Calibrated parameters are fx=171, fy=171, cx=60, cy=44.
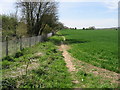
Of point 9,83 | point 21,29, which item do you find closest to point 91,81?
point 9,83

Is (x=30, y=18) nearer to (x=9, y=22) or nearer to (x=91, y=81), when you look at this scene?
(x=9, y=22)

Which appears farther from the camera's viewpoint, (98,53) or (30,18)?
(30,18)

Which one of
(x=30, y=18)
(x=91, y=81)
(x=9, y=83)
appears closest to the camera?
(x=9, y=83)

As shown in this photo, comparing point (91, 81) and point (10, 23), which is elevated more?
point (10, 23)

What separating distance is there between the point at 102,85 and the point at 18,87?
2585 millimetres

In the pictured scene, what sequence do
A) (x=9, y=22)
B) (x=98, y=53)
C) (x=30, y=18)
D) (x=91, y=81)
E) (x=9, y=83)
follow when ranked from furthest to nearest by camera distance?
(x=30, y=18)
(x=9, y=22)
(x=98, y=53)
(x=91, y=81)
(x=9, y=83)

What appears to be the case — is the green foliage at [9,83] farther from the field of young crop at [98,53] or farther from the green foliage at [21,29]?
the green foliage at [21,29]

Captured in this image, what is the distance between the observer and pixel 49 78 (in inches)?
233

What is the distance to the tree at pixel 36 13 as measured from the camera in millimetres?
29562

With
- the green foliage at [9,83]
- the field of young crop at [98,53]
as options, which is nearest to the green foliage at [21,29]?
the field of young crop at [98,53]

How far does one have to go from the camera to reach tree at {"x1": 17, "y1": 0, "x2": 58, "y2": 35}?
2956cm

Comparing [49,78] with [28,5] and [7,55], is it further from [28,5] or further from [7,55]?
[28,5]

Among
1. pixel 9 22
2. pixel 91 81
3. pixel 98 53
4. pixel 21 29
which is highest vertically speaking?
pixel 9 22

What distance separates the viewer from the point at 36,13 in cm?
3108
